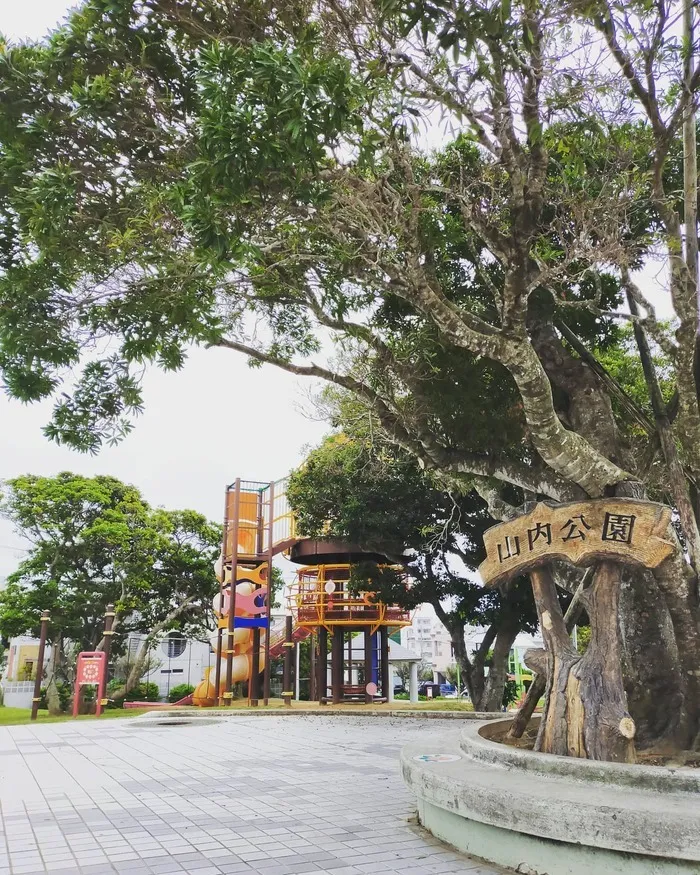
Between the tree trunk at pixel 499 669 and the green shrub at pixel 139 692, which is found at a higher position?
the tree trunk at pixel 499 669

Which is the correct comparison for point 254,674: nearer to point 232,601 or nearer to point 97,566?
point 232,601

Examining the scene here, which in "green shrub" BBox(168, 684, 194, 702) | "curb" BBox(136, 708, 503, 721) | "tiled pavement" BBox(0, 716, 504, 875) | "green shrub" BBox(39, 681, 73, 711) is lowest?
"green shrub" BBox(168, 684, 194, 702)

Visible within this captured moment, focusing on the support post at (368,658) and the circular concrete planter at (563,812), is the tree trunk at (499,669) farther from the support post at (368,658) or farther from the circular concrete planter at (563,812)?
the circular concrete planter at (563,812)

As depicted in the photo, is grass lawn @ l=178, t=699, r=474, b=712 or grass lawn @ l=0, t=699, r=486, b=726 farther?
grass lawn @ l=178, t=699, r=474, b=712

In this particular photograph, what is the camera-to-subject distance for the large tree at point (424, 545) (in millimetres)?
16734

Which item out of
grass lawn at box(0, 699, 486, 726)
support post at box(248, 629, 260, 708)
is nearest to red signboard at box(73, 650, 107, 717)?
grass lawn at box(0, 699, 486, 726)

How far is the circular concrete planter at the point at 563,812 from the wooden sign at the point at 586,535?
162 cm

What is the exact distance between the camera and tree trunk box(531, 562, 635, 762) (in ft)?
16.7

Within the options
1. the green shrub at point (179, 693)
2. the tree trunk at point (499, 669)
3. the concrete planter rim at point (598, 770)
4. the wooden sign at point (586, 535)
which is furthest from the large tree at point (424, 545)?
the green shrub at point (179, 693)

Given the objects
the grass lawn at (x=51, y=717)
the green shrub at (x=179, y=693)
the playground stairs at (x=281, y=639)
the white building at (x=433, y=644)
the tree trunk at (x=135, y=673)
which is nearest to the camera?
the grass lawn at (x=51, y=717)

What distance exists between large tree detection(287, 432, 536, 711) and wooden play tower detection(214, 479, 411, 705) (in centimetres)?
207

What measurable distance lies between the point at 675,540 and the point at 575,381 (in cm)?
282

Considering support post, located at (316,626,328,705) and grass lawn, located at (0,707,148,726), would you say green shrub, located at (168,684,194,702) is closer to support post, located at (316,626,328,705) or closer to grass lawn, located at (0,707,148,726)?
grass lawn, located at (0,707,148,726)

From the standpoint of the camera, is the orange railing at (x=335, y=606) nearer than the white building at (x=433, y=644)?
Yes
